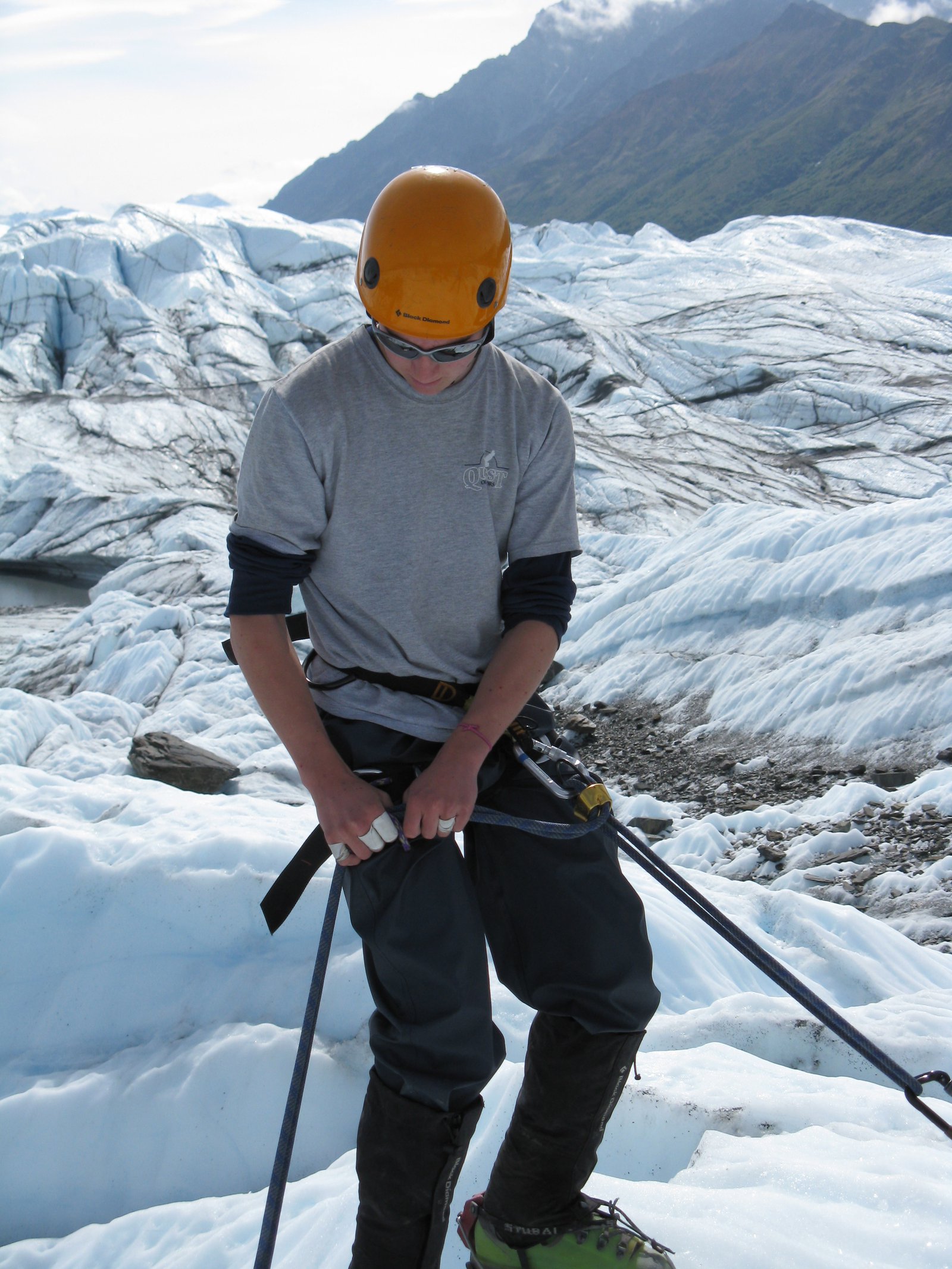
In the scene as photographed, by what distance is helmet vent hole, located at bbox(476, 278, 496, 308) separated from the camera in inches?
74.0

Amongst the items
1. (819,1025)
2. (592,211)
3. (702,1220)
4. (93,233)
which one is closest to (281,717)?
(702,1220)

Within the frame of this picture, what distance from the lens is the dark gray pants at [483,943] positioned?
1.73 meters

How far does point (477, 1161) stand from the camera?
7.41 ft

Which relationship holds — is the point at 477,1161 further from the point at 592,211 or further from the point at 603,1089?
the point at 592,211

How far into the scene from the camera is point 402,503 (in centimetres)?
196

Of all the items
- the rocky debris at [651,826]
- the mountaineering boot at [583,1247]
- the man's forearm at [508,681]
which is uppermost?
the man's forearm at [508,681]

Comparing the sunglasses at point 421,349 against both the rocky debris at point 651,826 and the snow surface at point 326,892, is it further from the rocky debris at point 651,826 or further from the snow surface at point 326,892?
the rocky debris at point 651,826

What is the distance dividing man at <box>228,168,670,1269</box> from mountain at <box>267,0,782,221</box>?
176512mm

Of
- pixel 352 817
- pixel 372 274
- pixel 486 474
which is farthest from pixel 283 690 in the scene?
pixel 372 274

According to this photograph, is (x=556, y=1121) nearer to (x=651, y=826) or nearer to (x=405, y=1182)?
(x=405, y=1182)

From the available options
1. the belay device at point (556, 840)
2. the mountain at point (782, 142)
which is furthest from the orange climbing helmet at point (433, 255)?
the mountain at point (782, 142)

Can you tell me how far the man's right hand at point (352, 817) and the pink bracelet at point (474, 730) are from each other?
0.72 ft

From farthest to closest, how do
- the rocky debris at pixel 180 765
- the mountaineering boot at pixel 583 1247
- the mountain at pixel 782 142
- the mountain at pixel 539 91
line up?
1. the mountain at pixel 539 91
2. the mountain at pixel 782 142
3. the rocky debris at pixel 180 765
4. the mountaineering boot at pixel 583 1247

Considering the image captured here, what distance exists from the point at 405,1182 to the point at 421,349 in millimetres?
1605
